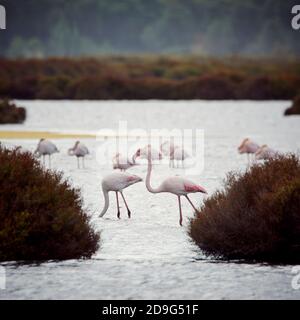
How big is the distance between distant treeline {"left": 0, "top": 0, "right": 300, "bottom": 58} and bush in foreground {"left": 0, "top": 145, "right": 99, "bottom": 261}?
154 m

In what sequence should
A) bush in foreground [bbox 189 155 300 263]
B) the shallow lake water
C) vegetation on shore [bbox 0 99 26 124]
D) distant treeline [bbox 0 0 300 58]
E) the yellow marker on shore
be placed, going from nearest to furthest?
the shallow lake water → bush in foreground [bbox 189 155 300 263] → the yellow marker on shore → vegetation on shore [bbox 0 99 26 124] → distant treeline [bbox 0 0 300 58]

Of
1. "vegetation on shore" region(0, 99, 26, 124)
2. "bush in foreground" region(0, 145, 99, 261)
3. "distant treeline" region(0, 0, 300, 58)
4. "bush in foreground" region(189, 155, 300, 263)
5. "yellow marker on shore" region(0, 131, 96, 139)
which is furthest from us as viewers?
"distant treeline" region(0, 0, 300, 58)

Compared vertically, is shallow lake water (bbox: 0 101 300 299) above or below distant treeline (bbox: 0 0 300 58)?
below

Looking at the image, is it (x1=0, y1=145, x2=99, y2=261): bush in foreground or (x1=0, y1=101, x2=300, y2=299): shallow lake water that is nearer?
(x1=0, y1=101, x2=300, y2=299): shallow lake water

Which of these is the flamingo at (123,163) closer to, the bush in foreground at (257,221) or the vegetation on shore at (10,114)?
the bush in foreground at (257,221)

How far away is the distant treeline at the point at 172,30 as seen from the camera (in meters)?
172

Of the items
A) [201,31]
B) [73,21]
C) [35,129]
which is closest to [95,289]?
[35,129]

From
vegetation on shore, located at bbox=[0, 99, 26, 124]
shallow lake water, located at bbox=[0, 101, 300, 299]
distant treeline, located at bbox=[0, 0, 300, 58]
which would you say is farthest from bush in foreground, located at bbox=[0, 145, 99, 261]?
distant treeline, located at bbox=[0, 0, 300, 58]

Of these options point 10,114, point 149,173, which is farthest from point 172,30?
point 149,173

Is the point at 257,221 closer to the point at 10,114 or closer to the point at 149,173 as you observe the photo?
the point at 149,173

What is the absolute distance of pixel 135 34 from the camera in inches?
7805

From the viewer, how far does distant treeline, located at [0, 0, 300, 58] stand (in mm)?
172250

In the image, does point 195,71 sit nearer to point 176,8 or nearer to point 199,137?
point 199,137

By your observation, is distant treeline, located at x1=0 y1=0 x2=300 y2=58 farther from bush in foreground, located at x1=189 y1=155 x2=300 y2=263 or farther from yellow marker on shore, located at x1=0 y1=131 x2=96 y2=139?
bush in foreground, located at x1=189 y1=155 x2=300 y2=263
